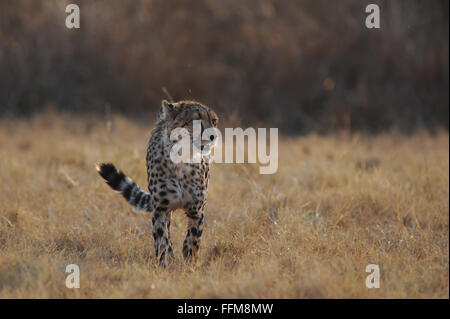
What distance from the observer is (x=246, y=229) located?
3.98m

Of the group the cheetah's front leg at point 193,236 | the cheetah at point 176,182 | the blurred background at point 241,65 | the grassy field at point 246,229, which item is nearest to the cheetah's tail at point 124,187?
the grassy field at point 246,229

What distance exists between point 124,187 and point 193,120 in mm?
726

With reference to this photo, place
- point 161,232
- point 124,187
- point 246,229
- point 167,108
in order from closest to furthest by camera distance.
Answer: point 161,232, point 167,108, point 124,187, point 246,229

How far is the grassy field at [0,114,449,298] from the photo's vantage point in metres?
2.99

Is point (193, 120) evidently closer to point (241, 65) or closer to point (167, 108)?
point (167, 108)

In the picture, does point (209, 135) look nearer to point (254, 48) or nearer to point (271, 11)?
point (254, 48)

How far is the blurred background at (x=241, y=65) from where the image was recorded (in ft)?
27.3

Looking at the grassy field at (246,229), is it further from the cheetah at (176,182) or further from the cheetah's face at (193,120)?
the cheetah's face at (193,120)

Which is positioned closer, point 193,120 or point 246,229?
point 193,120

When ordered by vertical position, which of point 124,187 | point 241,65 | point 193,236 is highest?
point 241,65

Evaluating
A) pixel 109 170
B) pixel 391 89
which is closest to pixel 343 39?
pixel 391 89

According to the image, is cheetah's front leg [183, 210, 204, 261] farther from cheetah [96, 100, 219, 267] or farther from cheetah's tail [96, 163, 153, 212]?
cheetah's tail [96, 163, 153, 212]

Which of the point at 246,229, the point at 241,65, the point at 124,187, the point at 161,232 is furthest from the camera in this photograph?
the point at 241,65

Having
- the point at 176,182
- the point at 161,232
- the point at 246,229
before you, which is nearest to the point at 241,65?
the point at 246,229
